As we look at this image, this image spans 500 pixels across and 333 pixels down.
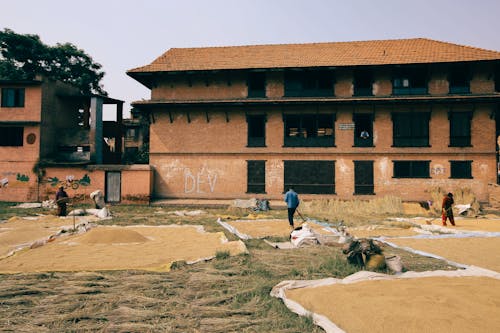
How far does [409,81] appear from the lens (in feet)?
71.9

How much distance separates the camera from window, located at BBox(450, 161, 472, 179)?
2095 cm

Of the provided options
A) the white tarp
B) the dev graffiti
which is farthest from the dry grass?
the white tarp

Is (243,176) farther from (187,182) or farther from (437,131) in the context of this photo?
(437,131)

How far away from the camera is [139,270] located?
7066mm

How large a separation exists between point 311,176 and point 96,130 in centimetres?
1541

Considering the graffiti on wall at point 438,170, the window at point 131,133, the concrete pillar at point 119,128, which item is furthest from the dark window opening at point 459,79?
the window at point 131,133

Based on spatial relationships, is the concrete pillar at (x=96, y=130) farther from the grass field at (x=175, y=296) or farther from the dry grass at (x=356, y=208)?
the grass field at (x=175, y=296)

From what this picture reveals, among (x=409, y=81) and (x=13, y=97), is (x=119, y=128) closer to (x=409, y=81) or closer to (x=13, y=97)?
(x=13, y=97)

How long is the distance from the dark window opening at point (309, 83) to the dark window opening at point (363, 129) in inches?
101

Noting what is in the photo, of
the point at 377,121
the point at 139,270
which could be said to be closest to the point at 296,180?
the point at 377,121

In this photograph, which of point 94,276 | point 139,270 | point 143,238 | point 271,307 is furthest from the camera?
point 143,238

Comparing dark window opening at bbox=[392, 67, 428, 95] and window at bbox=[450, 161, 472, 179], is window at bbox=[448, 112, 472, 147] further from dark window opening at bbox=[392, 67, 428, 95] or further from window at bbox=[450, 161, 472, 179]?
dark window opening at bbox=[392, 67, 428, 95]

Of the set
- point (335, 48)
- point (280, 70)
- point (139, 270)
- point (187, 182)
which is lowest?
point (139, 270)

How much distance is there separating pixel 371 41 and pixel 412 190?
1116cm
